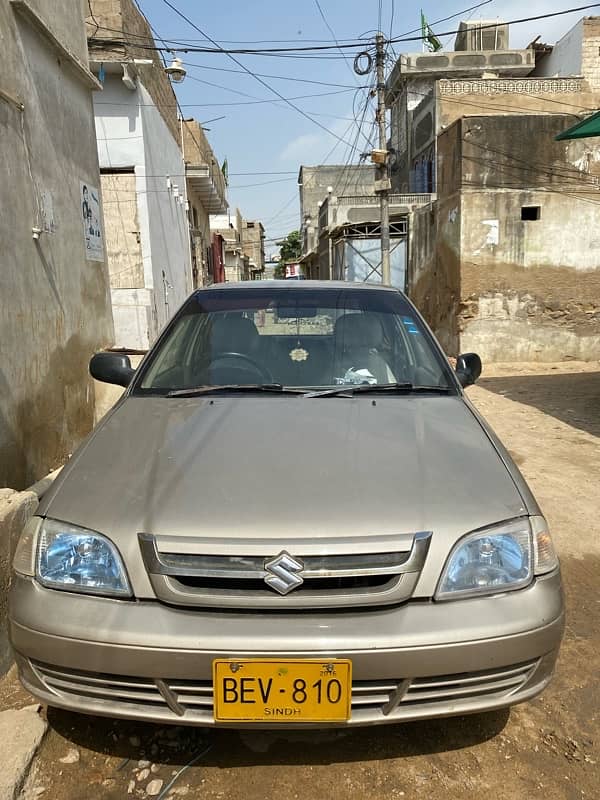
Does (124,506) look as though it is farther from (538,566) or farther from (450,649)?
(538,566)

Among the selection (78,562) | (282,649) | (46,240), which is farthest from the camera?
(46,240)

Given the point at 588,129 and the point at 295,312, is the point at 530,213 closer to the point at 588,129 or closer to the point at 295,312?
the point at 588,129

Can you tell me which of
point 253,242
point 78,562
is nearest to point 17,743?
point 78,562

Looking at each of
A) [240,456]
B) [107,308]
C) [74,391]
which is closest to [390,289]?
[240,456]

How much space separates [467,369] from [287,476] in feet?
5.06

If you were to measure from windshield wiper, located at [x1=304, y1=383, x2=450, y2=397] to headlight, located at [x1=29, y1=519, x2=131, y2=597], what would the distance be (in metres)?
1.11

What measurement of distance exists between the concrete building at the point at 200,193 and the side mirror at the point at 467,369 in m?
13.4

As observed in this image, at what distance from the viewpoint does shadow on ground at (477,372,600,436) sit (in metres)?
6.77

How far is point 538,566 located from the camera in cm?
173

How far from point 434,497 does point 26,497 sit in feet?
5.91

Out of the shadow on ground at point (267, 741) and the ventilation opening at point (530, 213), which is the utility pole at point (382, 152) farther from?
the shadow on ground at point (267, 741)

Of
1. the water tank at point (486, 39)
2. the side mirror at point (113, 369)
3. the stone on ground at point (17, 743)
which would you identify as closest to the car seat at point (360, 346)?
the side mirror at point (113, 369)

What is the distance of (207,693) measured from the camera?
1.58m

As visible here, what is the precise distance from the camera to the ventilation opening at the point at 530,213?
10750 mm
